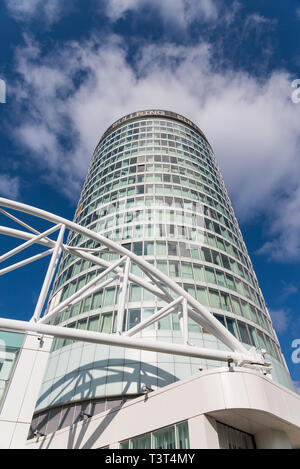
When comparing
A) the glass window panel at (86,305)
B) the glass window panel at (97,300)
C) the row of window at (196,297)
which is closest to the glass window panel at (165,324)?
the row of window at (196,297)

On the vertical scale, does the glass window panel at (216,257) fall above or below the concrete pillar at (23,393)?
above

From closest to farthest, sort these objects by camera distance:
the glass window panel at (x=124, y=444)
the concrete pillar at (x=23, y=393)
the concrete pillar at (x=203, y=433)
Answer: the concrete pillar at (x=203, y=433)
the concrete pillar at (x=23, y=393)
the glass window panel at (x=124, y=444)

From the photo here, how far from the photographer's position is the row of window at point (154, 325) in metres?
27.1

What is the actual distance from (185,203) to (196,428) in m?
32.0

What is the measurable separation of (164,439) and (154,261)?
20.2m

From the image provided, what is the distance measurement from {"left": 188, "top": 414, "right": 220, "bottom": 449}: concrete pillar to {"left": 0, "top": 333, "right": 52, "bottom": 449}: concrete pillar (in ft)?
27.2

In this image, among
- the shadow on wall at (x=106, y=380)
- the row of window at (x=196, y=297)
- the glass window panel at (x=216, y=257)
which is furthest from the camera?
the glass window panel at (x=216, y=257)

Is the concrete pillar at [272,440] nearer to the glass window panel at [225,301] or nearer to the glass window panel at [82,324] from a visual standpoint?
the glass window panel at [225,301]

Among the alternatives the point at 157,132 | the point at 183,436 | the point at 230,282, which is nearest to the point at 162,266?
the point at 230,282

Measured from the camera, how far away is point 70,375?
80.6 feet

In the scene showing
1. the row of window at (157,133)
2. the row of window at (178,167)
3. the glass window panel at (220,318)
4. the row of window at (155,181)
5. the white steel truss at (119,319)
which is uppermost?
the row of window at (157,133)

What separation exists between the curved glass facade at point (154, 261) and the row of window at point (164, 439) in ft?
23.9

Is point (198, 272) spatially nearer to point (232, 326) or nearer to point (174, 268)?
point (174, 268)

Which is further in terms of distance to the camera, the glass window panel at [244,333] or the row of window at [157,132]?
the row of window at [157,132]
